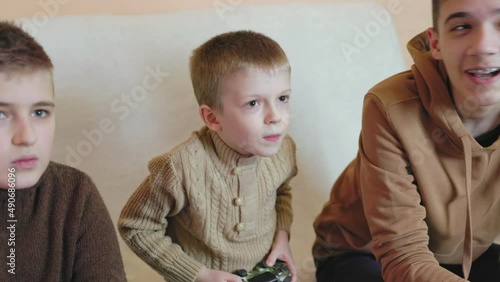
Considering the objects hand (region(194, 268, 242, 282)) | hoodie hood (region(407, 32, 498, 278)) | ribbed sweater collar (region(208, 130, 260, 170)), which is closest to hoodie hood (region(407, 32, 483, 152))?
hoodie hood (region(407, 32, 498, 278))

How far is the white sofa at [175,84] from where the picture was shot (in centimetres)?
137

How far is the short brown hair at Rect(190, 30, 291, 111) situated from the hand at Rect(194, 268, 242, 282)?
1.05ft

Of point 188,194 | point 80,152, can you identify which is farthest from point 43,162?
point 80,152

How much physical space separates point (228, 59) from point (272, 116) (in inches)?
5.3

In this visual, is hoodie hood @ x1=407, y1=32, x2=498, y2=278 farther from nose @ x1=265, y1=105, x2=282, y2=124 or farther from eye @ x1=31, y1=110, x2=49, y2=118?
eye @ x1=31, y1=110, x2=49, y2=118

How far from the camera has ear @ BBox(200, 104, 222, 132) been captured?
1128 millimetres

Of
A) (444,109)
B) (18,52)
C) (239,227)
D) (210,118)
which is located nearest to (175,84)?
(210,118)

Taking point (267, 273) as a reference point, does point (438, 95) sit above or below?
above

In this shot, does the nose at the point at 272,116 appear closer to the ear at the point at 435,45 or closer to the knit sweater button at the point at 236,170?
the knit sweater button at the point at 236,170

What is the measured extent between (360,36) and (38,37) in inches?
32.4

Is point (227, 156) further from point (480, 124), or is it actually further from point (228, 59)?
point (480, 124)

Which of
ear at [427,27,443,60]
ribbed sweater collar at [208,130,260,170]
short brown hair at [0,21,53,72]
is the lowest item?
ribbed sweater collar at [208,130,260,170]

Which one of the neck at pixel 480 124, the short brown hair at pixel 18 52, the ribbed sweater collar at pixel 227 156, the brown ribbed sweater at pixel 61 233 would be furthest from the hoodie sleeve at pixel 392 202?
the short brown hair at pixel 18 52

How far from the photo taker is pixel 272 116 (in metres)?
1.09
